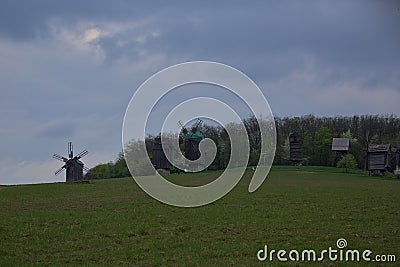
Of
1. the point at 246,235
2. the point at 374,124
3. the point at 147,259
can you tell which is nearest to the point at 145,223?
the point at 246,235

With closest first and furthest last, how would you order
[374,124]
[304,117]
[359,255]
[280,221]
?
[359,255], [280,221], [374,124], [304,117]

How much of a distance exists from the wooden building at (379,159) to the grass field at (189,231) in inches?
1654

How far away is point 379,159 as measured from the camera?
69688mm

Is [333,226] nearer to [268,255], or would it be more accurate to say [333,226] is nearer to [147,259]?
[268,255]

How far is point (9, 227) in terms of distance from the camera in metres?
21.0

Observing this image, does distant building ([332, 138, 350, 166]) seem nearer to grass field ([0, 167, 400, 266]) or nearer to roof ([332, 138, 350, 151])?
roof ([332, 138, 350, 151])

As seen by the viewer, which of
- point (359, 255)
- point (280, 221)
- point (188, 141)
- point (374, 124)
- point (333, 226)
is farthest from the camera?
point (374, 124)

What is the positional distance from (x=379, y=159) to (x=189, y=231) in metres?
55.6

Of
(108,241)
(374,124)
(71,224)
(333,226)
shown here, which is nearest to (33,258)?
(108,241)

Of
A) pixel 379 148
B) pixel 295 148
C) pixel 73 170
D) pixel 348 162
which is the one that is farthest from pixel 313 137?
pixel 73 170

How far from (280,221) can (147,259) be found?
25.3 feet

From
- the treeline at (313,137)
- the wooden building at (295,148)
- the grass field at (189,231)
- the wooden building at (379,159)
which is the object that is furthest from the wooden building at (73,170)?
the grass field at (189,231)

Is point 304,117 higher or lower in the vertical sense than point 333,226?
higher

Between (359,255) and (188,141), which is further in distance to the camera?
(188,141)
